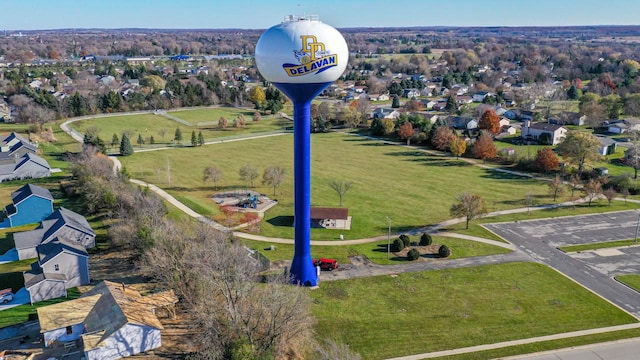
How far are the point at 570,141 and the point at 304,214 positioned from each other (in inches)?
2157

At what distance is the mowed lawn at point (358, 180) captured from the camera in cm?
6088

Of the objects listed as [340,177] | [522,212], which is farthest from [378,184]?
[522,212]

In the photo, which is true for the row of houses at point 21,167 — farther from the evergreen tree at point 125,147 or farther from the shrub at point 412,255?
the shrub at point 412,255

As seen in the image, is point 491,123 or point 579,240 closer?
point 579,240

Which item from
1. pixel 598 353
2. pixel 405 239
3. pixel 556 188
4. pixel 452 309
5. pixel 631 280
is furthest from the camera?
pixel 556 188

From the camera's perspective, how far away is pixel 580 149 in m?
75.9

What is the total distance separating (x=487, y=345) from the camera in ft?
114

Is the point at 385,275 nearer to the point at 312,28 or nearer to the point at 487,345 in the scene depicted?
the point at 487,345

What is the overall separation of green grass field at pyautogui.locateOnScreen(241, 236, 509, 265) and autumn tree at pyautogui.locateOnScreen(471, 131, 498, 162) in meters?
39.2

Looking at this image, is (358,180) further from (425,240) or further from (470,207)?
(425,240)

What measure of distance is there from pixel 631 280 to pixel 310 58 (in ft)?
117

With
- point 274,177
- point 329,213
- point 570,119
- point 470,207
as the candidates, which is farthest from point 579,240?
point 570,119

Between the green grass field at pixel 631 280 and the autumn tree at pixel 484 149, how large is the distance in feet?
147

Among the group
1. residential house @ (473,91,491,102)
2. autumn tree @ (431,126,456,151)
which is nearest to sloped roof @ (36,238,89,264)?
autumn tree @ (431,126,456,151)
